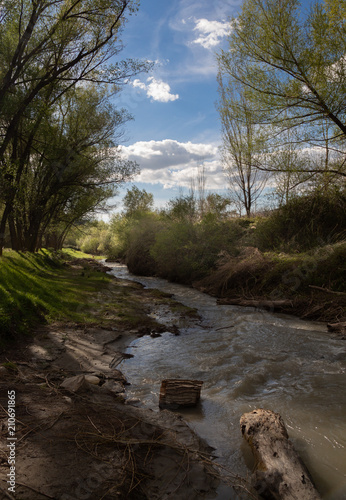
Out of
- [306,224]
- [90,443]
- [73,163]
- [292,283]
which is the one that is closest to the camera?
[90,443]

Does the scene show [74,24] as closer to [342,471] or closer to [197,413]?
[197,413]

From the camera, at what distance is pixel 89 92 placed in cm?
1792

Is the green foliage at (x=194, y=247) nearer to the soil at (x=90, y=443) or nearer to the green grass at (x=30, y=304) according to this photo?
the green grass at (x=30, y=304)

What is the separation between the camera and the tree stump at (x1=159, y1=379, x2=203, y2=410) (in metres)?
4.30

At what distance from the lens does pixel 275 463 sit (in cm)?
286

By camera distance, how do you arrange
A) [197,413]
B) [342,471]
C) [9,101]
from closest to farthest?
1. [342,471]
2. [197,413]
3. [9,101]

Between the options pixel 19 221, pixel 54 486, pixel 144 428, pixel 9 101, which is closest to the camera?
pixel 54 486

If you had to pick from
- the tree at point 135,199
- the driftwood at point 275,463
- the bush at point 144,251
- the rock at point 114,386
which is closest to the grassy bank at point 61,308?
the rock at point 114,386

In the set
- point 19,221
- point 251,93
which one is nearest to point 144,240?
point 19,221

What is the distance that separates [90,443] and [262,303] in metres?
8.50

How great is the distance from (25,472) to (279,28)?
13780 millimetres

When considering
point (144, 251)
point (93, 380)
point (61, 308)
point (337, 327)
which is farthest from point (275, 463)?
point (144, 251)

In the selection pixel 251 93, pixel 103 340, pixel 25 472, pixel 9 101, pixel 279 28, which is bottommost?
pixel 103 340

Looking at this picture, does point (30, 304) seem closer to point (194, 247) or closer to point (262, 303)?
point (262, 303)
